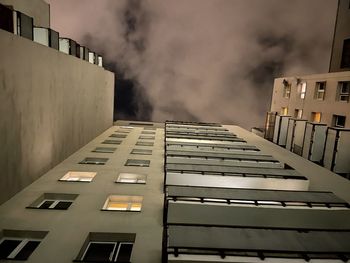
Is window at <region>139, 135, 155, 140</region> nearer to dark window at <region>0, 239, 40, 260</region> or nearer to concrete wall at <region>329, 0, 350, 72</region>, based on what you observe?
dark window at <region>0, 239, 40, 260</region>

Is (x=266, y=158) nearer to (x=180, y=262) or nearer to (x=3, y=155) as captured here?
(x=180, y=262)

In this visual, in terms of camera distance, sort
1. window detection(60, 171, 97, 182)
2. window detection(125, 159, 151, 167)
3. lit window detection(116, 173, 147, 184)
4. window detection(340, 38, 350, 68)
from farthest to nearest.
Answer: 1. window detection(340, 38, 350, 68)
2. window detection(125, 159, 151, 167)
3. window detection(60, 171, 97, 182)
4. lit window detection(116, 173, 147, 184)

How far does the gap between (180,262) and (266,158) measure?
636 inches

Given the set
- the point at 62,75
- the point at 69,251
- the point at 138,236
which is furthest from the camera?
the point at 62,75

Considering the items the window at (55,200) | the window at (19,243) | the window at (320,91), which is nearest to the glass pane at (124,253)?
the window at (19,243)

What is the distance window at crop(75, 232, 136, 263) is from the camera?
434 inches

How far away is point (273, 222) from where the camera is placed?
12.6 meters

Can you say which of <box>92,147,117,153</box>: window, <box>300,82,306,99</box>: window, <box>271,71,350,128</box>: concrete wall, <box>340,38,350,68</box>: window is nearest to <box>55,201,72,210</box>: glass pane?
<box>92,147,117,153</box>: window

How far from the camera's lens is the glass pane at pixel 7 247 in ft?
36.3

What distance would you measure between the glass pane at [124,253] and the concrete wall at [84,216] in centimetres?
52

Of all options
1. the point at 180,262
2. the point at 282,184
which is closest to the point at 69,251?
the point at 180,262

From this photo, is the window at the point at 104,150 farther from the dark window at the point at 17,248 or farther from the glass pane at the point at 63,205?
the dark window at the point at 17,248

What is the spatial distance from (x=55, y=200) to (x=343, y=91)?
28338mm

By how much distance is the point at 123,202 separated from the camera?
51.9ft
